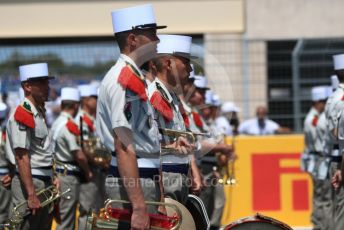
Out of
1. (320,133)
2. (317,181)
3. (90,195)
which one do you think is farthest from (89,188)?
(320,133)

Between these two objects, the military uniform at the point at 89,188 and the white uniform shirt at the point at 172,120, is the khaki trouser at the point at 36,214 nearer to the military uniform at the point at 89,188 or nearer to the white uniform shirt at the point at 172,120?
the white uniform shirt at the point at 172,120

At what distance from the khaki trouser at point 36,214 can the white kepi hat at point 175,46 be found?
1.81m

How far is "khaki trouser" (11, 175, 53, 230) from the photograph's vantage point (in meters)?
8.60

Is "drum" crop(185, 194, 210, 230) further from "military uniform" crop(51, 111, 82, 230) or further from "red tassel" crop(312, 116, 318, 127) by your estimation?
"red tassel" crop(312, 116, 318, 127)

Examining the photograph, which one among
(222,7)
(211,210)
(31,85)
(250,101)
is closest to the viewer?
(31,85)

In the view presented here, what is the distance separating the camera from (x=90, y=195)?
1291cm

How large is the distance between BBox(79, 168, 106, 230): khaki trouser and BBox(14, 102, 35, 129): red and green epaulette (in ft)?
13.8

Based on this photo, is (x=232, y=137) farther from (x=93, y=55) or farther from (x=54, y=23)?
(x=54, y=23)

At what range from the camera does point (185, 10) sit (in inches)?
852

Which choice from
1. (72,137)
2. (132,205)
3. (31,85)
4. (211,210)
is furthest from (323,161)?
(132,205)

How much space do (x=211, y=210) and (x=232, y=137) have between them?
8.25 feet

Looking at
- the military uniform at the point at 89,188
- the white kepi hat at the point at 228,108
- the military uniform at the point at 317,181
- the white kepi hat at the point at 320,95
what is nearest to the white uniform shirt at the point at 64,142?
the military uniform at the point at 89,188

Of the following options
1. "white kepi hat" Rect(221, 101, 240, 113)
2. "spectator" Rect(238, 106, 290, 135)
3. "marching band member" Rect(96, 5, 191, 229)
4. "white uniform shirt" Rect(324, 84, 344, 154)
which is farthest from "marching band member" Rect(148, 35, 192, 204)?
"spectator" Rect(238, 106, 290, 135)

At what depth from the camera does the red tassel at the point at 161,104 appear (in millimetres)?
7934
